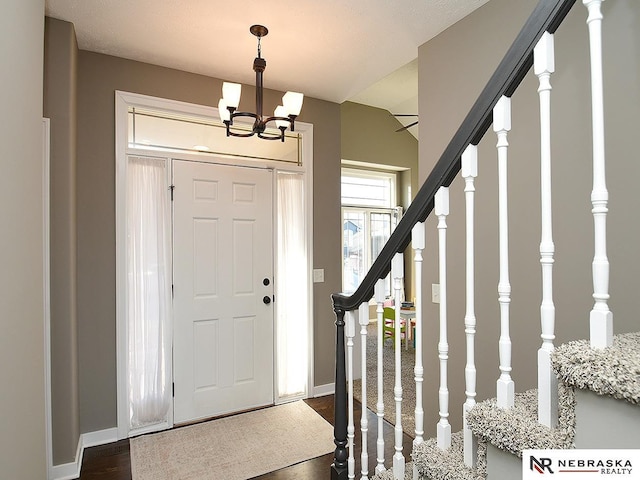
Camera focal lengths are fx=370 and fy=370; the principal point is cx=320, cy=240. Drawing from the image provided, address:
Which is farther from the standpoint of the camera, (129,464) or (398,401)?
(129,464)

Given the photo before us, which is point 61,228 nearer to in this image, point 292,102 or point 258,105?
point 258,105

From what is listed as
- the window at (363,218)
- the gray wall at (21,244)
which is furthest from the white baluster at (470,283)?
the window at (363,218)

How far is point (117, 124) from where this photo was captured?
2.77m

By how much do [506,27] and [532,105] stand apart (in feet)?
1.71

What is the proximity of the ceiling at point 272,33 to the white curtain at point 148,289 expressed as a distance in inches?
33.8

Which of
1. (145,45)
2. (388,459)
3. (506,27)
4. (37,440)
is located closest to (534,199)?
(506,27)

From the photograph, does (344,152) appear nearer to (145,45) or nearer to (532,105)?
(145,45)

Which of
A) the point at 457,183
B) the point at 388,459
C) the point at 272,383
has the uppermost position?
the point at 457,183

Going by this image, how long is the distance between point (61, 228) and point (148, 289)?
777 millimetres

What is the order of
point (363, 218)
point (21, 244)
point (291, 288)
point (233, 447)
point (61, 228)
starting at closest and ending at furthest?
point (21, 244)
point (61, 228)
point (233, 447)
point (291, 288)
point (363, 218)

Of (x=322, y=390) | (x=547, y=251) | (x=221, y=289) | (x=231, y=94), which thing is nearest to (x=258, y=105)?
(x=231, y=94)

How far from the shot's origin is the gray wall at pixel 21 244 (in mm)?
1082

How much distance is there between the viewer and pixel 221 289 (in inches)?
126

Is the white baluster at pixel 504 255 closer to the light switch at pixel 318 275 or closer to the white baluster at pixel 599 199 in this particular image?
the white baluster at pixel 599 199
